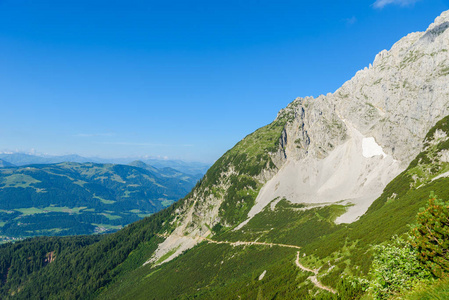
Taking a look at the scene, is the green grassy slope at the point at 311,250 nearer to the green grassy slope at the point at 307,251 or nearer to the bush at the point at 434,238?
the green grassy slope at the point at 307,251

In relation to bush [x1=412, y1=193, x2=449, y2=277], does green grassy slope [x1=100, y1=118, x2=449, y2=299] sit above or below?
below

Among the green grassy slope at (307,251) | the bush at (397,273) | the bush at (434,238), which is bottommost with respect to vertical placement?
the green grassy slope at (307,251)

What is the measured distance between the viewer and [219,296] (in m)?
126

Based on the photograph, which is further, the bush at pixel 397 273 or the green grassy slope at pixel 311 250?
the green grassy slope at pixel 311 250

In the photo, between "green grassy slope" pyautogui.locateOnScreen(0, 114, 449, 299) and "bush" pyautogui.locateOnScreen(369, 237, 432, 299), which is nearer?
"bush" pyautogui.locateOnScreen(369, 237, 432, 299)

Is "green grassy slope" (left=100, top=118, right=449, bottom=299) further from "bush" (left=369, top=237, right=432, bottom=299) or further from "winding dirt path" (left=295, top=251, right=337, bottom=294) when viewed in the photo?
"bush" (left=369, top=237, right=432, bottom=299)

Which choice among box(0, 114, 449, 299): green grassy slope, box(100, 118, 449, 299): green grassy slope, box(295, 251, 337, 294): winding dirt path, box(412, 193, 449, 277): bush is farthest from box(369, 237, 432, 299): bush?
box(295, 251, 337, 294): winding dirt path

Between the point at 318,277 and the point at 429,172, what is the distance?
11512 cm

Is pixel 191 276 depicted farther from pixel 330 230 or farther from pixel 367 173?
pixel 367 173

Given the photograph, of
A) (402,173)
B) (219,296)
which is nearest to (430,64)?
(402,173)

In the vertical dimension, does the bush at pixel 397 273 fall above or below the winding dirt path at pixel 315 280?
above

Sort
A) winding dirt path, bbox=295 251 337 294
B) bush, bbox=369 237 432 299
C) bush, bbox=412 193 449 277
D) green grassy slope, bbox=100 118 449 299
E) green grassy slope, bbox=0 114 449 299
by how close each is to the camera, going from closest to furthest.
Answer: bush, bbox=412 193 449 277
bush, bbox=369 237 432 299
winding dirt path, bbox=295 251 337 294
green grassy slope, bbox=100 118 449 299
green grassy slope, bbox=0 114 449 299

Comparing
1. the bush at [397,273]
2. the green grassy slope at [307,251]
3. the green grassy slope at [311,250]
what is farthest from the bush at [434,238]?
the green grassy slope at [307,251]

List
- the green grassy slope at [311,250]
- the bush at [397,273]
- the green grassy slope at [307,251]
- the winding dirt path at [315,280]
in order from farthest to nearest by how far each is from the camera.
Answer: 1. the green grassy slope at [307,251]
2. the green grassy slope at [311,250]
3. the winding dirt path at [315,280]
4. the bush at [397,273]
